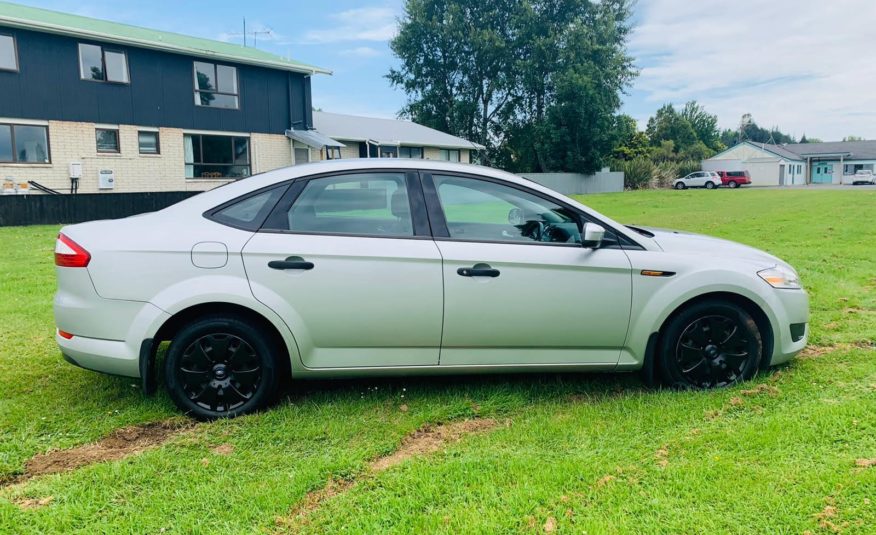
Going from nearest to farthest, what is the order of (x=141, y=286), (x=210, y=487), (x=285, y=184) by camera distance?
(x=210, y=487) < (x=141, y=286) < (x=285, y=184)

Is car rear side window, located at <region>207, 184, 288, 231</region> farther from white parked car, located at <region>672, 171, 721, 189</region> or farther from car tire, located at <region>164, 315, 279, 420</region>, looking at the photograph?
white parked car, located at <region>672, 171, 721, 189</region>

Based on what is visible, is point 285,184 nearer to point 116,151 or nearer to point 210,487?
point 210,487

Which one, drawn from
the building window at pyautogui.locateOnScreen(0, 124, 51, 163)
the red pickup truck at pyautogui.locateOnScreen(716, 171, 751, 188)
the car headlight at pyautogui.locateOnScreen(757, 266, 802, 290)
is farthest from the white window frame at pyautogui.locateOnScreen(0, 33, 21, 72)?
the red pickup truck at pyautogui.locateOnScreen(716, 171, 751, 188)

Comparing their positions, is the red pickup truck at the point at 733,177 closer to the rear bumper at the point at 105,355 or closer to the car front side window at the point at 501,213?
the car front side window at the point at 501,213

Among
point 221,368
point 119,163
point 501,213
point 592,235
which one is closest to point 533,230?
point 501,213

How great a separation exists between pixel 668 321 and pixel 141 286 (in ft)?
10.5

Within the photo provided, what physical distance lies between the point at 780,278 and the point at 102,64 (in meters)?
23.0

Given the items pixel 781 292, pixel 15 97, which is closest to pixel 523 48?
pixel 15 97

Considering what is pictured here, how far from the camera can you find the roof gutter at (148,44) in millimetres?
19000

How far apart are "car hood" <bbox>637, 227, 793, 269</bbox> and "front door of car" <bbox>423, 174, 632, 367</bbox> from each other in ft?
1.52

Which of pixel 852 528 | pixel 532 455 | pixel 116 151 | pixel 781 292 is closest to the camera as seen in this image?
pixel 852 528

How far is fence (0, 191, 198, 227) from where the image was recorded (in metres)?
16.7

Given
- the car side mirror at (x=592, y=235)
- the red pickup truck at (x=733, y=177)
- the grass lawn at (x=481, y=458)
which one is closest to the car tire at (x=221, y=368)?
the grass lawn at (x=481, y=458)

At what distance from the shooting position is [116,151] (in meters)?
21.9
